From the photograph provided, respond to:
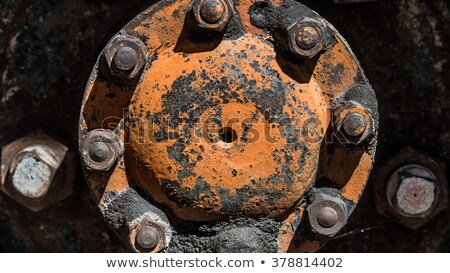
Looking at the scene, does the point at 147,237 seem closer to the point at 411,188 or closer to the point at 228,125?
the point at 228,125

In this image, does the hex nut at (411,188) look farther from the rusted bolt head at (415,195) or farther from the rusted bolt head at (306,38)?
the rusted bolt head at (306,38)

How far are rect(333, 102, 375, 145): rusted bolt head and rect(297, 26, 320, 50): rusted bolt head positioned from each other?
0.25 m

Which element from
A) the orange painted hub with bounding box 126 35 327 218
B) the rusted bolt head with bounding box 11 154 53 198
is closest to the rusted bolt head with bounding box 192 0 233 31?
the orange painted hub with bounding box 126 35 327 218

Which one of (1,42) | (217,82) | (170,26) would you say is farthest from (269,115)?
(1,42)

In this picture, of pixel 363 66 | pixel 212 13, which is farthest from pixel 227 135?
pixel 363 66

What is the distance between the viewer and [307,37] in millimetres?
2537

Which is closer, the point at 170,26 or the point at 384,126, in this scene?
the point at 170,26

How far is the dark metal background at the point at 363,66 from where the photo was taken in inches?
127

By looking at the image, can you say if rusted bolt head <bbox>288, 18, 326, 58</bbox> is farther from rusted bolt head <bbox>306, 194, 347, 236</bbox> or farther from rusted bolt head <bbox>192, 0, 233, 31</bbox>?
rusted bolt head <bbox>306, 194, 347, 236</bbox>

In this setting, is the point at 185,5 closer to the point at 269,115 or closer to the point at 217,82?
the point at 217,82

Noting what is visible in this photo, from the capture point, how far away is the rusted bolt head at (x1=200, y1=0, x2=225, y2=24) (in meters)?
2.52

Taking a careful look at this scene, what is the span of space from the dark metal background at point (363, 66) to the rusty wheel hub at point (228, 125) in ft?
1.95

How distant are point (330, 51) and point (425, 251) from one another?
1.18 metres

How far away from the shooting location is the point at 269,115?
2.57 metres
